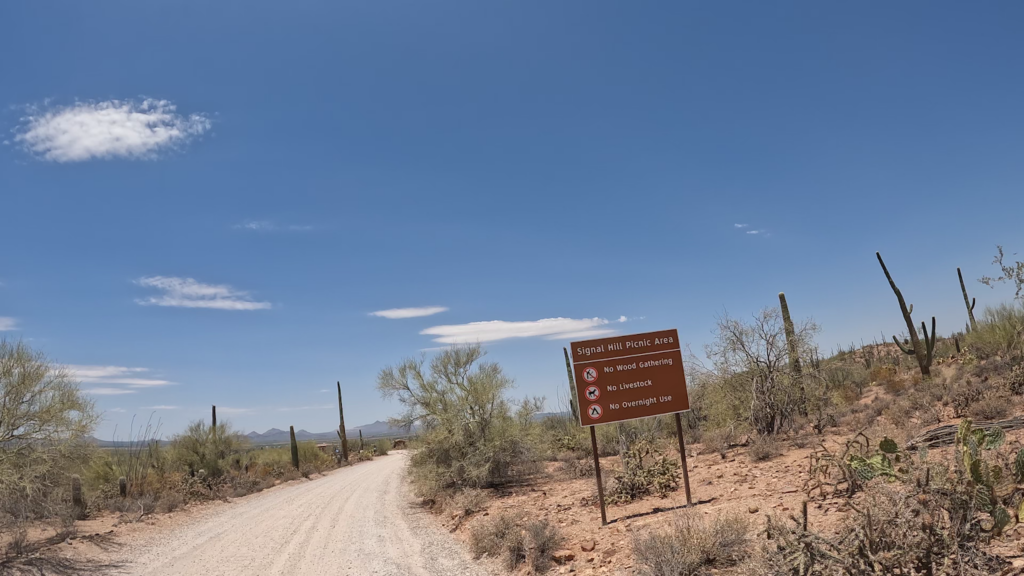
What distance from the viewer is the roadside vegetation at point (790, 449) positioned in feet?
16.2

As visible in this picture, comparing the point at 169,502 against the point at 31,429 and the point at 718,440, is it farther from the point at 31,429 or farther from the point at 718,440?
the point at 718,440

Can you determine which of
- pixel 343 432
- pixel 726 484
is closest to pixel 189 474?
pixel 343 432

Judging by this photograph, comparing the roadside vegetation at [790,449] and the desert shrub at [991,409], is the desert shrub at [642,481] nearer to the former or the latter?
the roadside vegetation at [790,449]

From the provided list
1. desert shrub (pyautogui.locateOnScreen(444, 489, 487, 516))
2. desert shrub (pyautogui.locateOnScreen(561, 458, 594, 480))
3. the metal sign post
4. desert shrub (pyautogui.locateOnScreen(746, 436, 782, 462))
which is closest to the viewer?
the metal sign post

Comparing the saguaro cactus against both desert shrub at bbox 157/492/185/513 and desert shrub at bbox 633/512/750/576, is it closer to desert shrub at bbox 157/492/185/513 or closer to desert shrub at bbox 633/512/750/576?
desert shrub at bbox 157/492/185/513

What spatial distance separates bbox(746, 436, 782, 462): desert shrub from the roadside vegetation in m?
0.04

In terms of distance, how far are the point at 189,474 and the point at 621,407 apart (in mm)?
23246

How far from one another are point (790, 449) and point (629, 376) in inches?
241

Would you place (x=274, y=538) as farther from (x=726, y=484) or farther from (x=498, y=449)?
(x=726, y=484)

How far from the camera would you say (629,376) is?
10.4 m

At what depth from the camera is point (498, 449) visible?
56.4 ft

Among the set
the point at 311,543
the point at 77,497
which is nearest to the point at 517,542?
the point at 311,543

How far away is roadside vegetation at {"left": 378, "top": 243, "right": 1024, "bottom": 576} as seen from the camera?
4.95 meters

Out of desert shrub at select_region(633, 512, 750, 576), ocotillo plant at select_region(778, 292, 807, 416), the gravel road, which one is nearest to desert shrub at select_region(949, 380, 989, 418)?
ocotillo plant at select_region(778, 292, 807, 416)
